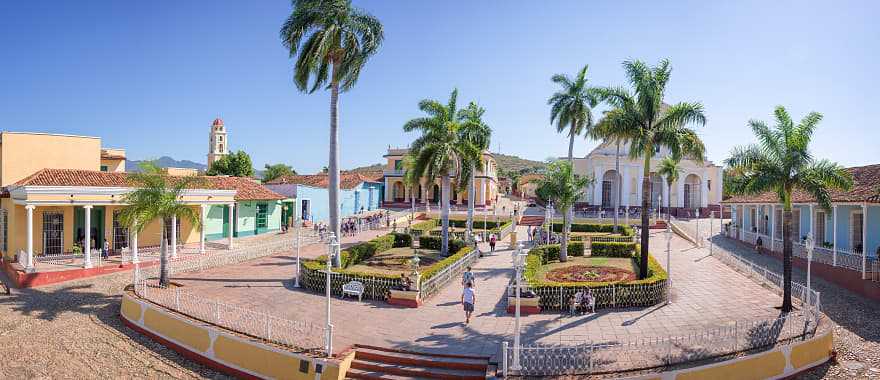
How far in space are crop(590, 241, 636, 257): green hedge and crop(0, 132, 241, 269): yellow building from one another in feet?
65.0

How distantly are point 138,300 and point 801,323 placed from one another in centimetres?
1839

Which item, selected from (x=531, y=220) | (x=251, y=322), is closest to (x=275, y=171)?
(x=531, y=220)

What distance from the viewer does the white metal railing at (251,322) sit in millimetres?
11430

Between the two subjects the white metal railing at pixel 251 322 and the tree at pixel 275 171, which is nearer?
the white metal railing at pixel 251 322

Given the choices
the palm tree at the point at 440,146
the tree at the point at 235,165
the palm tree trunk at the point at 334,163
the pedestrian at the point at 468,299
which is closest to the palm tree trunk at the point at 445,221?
the palm tree at the point at 440,146

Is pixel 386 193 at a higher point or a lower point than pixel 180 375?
higher

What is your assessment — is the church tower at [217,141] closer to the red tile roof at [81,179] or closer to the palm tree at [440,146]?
the red tile roof at [81,179]

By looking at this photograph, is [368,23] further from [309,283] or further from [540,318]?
[540,318]

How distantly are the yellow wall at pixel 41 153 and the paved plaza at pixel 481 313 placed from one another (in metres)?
12.9

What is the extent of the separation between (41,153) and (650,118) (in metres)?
29.5

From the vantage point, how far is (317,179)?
4694cm

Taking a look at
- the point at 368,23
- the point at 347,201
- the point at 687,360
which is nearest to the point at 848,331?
the point at 687,360

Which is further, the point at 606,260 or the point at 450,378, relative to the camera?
the point at 606,260

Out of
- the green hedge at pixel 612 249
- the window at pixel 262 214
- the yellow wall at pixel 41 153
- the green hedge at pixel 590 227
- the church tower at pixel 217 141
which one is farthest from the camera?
the church tower at pixel 217 141
